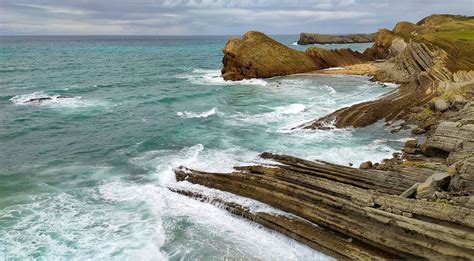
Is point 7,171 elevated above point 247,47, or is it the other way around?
point 247,47

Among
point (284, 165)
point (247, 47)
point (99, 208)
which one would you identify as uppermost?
point (247, 47)

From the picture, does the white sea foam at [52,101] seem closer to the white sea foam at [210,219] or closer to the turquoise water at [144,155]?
the turquoise water at [144,155]

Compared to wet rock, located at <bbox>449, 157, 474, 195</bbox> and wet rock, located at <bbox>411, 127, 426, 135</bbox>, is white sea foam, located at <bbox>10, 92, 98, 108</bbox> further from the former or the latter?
wet rock, located at <bbox>449, 157, 474, 195</bbox>

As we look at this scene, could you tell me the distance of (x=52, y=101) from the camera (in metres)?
46.1

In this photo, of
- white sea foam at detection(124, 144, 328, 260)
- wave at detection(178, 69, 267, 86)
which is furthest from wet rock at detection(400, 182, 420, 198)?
wave at detection(178, 69, 267, 86)

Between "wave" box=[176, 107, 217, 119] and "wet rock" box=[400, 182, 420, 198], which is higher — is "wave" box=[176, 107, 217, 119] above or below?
below

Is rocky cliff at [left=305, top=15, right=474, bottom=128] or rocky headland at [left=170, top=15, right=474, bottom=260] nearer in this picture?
rocky headland at [left=170, top=15, right=474, bottom=260]

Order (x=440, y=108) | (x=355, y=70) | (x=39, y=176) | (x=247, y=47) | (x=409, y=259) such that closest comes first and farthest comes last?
(x=409, y=259) → (x=39, y=176) → (x=440, y=108) → (x=247, y=47) → (x=355, y=70)

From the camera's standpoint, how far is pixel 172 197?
20.5m

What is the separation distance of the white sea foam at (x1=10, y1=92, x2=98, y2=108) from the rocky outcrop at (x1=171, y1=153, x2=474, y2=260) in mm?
29234

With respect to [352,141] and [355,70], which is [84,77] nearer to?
[355,70]

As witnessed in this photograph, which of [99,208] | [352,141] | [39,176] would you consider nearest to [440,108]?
[352,141]

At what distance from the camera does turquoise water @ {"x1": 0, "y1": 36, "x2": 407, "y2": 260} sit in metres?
16.5

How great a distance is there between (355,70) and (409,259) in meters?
61.3
